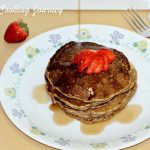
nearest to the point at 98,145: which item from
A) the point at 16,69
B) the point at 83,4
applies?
the point at 16,69

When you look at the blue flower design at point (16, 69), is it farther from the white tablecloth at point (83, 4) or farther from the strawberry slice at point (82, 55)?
the white tablecloth at point (83, 4)

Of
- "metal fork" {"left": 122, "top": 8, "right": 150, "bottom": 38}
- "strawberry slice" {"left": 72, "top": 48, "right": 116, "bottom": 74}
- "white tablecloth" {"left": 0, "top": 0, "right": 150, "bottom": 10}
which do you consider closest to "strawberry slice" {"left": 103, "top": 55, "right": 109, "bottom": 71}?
"strawberry slice" {"left": 72, "top": 48, "right": 116, "bottom": 74}

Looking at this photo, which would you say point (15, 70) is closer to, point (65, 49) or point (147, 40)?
point (65, 49)

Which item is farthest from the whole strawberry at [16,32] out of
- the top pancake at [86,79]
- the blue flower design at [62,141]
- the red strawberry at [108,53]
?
the blue flower design at [62,141]

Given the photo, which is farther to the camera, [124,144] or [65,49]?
[65,49]

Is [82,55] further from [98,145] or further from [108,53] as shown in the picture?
[98,145]

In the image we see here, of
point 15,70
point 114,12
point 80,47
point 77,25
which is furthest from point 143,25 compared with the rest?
point 15,70
